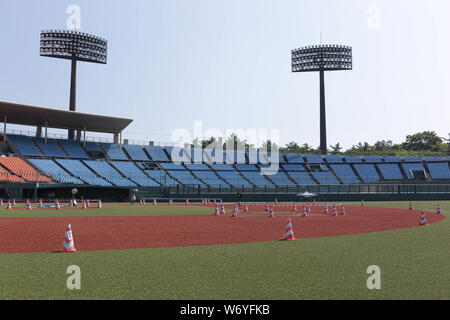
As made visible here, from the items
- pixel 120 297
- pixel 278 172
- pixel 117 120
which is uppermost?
pixel 117 120

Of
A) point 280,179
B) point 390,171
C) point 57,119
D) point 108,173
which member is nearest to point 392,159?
point 390,171

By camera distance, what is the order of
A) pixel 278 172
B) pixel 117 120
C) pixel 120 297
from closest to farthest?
Answer: pixel 120 297
pixel 117 120
pixel 278 172

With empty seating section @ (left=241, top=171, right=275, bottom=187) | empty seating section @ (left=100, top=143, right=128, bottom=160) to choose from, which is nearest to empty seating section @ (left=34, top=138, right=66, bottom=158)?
empty seating section @ (left=100, top=143, right=128, bottom=160)

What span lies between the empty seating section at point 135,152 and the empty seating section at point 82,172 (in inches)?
445

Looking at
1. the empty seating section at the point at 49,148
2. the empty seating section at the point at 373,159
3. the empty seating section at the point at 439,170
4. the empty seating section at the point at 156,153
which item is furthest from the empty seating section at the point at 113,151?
the empty seating section at the point at 439,170

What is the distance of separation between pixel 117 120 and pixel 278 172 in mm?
30524

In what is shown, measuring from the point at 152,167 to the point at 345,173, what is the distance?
36.0 meters

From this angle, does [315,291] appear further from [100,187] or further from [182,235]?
[100,187]

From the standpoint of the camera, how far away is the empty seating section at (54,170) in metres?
58.8

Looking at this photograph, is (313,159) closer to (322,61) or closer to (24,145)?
(322,61)

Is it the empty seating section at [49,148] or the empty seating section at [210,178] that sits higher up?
the empty seating section at [49,148]

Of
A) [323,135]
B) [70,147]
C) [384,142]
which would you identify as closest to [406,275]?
[70,147]

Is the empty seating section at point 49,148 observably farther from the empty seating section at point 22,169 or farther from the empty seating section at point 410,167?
the empty seating section at point 410,167

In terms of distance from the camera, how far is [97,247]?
13.1 m
